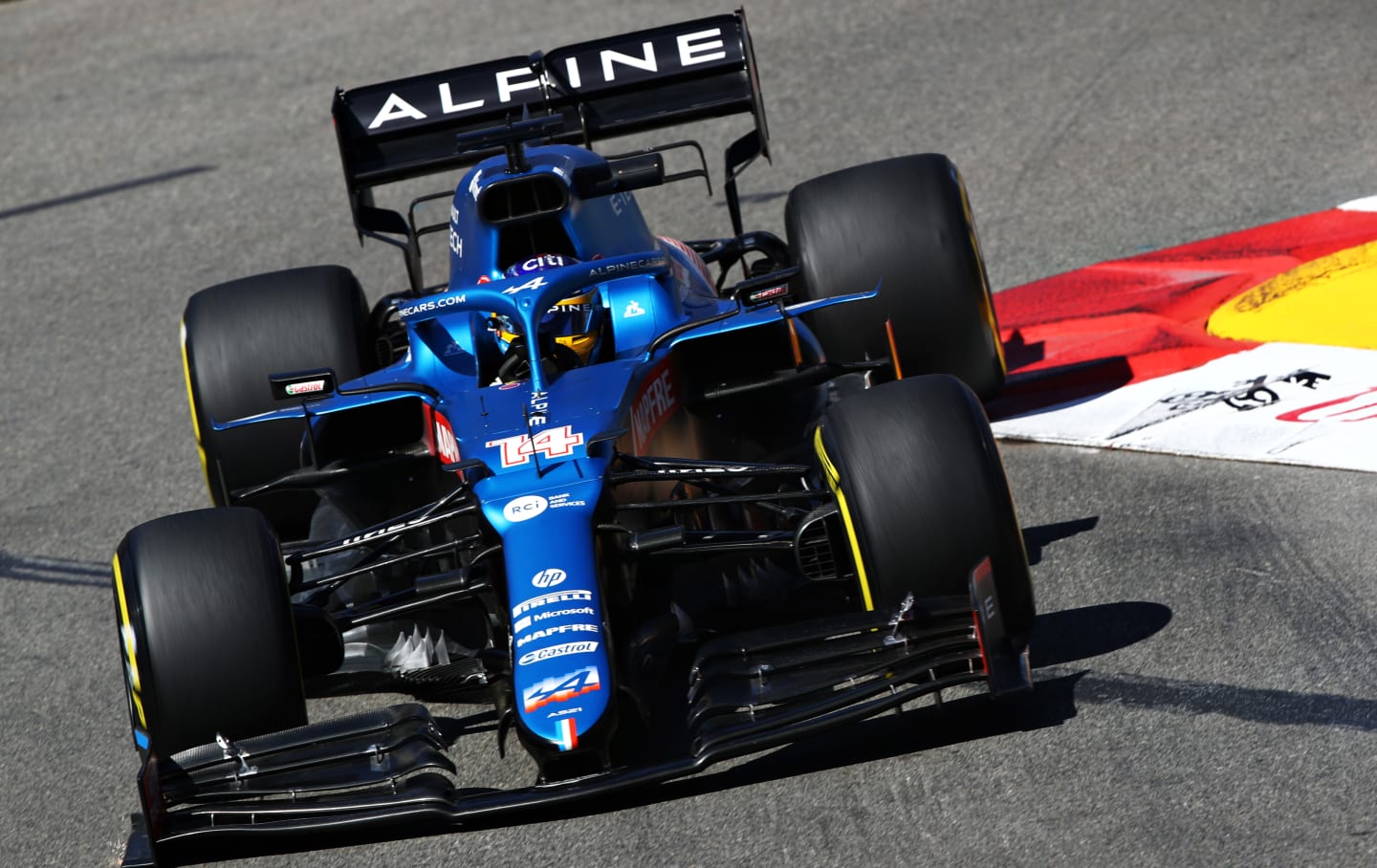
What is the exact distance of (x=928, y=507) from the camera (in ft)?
15.5

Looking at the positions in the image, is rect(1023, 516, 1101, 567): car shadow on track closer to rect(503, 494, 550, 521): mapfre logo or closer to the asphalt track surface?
the asphalt track surface

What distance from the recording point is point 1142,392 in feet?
23.3

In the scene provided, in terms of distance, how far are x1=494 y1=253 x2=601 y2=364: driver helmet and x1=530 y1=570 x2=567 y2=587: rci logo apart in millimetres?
1509

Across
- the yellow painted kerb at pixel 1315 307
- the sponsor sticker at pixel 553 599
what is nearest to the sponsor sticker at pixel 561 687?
the sponsor sticker at pixel 553 599

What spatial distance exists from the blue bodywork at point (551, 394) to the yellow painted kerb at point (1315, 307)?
7.01 feet

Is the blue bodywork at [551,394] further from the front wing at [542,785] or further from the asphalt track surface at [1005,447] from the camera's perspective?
the asphalt track surface at [1005,447]

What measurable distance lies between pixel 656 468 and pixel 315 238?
20.9 feet

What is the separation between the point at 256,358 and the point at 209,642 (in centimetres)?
226

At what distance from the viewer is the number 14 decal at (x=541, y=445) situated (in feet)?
17.2

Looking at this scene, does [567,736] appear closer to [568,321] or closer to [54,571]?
[568,321]

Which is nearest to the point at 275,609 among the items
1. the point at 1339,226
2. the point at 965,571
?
the point at 965,571

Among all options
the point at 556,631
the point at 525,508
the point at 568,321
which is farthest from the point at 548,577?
the point at 568,321

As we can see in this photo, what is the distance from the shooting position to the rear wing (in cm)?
746

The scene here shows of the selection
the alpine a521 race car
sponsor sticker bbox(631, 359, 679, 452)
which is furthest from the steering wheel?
sponsor sticker bbox(631, 359, 679, 452)
